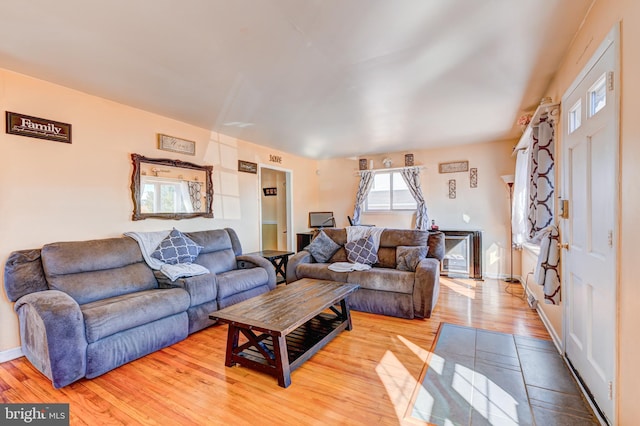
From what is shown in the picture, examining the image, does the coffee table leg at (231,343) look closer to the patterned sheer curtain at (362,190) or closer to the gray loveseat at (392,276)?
the gray loveseat at (392,276)

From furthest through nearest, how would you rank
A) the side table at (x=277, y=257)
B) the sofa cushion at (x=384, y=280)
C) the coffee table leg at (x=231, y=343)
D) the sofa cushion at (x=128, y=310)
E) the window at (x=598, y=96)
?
1. the side table at (x=277, y=257)
2. the sofa cushion at (x=384, y=280)
3. the coffee table leg at (x=231, y=343)
4. the sofa cushion at (x=128, y=310)
5. the window at (x=598, y=96)

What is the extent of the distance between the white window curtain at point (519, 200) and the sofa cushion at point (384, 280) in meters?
1.97

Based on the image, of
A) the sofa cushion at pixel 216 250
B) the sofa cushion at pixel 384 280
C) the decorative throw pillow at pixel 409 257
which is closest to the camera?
the sofa cushion at pixel 384 280

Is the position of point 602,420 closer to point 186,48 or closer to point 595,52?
point 595,52

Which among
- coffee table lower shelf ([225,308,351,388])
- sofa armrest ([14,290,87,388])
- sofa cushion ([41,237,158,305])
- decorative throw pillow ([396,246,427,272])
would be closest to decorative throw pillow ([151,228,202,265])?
sofa cushion ([41,237,158,305])

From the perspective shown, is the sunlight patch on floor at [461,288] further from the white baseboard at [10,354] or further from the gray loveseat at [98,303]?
the white baseboard at [10,354]

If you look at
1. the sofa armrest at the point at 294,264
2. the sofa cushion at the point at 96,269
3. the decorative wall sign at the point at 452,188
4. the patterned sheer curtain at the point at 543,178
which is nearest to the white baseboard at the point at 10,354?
the sofa cushion at the point at 96,269

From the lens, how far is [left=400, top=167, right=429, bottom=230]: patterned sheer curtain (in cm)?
564

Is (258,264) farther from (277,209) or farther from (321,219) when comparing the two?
(321,219)

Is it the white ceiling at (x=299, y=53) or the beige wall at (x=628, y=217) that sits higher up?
the white ceiling at (x=299, y=53)

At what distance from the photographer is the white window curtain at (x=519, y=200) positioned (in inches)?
161

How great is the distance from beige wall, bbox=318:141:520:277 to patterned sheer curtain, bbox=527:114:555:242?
8.55ft

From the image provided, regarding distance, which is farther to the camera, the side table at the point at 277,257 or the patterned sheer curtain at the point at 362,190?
the patterned sheer curtain at the point at 362,190

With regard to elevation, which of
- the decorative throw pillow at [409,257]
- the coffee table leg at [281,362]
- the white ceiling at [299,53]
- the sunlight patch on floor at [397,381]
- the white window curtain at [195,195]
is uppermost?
the white ceiling at [299,53]
